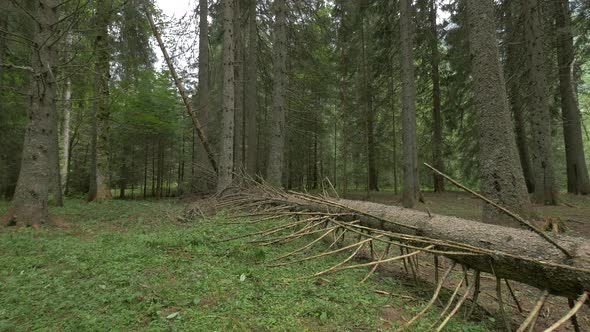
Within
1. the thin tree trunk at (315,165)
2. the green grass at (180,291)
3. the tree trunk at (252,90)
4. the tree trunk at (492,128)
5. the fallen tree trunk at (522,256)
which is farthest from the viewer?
the thin tree trunk at (315,165)

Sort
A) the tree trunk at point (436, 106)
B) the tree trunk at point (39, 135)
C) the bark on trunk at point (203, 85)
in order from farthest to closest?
the tree trunk at point (436, 106) < the bark on trunk at point (203, 85) < the tree trunk at point (39, 135)

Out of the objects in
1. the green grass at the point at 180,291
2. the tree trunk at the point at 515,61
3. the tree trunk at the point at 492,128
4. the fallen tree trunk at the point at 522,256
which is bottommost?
the green grass at the point at 180,291

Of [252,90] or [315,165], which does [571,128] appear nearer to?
[252,90]

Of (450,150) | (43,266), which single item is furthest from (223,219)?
(450,150)

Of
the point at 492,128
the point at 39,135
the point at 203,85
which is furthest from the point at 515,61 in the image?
the point at 39,135

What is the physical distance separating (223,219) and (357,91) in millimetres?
11536

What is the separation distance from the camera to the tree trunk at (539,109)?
31.6 feet

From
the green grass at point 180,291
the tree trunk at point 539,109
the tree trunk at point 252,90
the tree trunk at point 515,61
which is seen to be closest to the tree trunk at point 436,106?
the tree trunk at point 515,61

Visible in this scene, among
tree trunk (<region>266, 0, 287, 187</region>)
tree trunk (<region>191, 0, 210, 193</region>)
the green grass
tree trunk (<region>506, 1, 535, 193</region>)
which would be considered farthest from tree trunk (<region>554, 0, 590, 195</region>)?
the green grass

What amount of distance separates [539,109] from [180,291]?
459 inches

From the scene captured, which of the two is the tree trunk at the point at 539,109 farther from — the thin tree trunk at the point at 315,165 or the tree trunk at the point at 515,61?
the thin tree trunk at the point at 315,165

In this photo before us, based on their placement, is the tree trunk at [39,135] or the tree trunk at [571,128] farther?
the tree trunk at [571,128]

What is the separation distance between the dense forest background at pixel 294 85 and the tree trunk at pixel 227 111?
40mm

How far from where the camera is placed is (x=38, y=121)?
5895 millimetres
